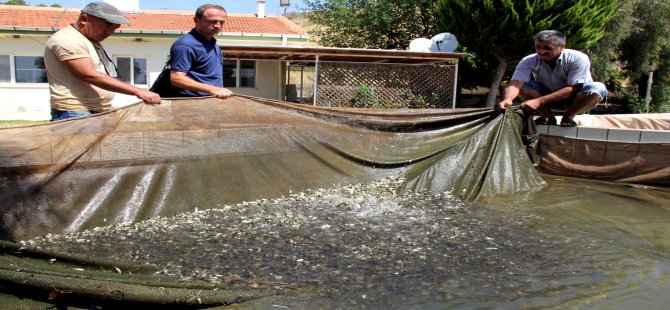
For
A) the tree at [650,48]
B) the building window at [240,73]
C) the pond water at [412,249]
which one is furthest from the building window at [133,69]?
the tree at [650,48]

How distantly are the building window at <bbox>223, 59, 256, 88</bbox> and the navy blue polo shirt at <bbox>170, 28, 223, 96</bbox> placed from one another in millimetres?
14222

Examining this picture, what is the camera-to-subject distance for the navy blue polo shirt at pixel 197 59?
459 centimetres

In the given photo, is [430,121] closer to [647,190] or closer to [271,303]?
[647,190]

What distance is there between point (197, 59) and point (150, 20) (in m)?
16.7

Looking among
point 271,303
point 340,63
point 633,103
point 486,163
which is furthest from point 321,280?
point 633,103

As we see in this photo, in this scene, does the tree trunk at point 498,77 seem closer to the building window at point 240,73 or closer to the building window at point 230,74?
the building window at point 240,73

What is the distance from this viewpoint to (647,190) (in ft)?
17.4

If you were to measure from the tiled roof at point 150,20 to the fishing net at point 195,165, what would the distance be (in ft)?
45.7

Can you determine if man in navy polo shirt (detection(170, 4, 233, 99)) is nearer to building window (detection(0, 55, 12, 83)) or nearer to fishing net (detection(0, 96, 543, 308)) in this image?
fishing net (detection(0, 96, 543, 308))

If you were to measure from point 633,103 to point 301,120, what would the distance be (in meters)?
21.0

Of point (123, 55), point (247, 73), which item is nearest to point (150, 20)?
point (123, 55)

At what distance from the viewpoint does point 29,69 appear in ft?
55.9

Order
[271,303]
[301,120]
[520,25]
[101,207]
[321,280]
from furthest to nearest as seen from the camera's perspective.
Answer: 1. [520,25]
2. [301,120]
3. [101,207]
4. [321,280]
5. [271,303]

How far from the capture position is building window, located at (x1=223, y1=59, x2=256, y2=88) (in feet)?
62.0
